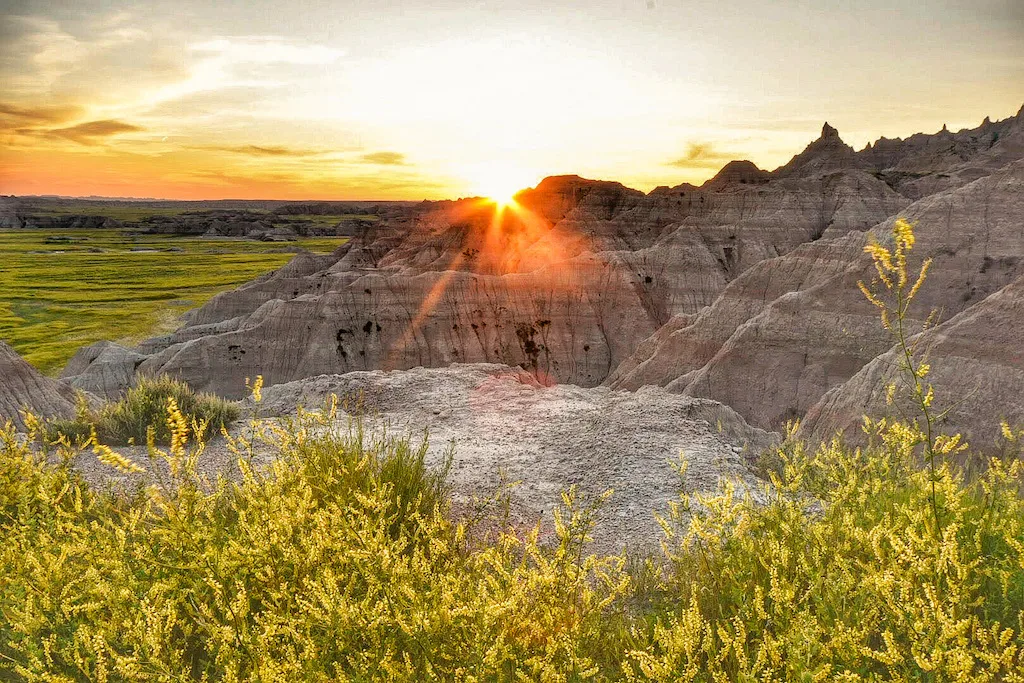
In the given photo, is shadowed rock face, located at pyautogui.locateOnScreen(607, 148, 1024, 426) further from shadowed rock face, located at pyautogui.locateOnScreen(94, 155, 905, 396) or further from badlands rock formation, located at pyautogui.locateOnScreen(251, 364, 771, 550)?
shadowed rock face, located at pyautogui.locateOnScreen(94, 155, 905, 396)

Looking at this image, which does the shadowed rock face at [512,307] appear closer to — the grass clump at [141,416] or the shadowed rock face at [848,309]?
the shadowed rock face at [848,309]

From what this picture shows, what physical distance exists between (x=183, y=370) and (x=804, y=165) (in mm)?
96118

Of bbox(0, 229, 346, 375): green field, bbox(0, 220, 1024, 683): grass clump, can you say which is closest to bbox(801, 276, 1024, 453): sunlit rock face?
bbox(0, 220, 1024, 683): grass clump

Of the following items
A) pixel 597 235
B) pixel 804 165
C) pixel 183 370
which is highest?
pixel 804 165

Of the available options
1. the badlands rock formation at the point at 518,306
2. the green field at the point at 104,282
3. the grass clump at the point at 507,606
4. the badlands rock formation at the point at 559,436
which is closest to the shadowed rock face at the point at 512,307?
the badlands rock formation at the point at 518,306

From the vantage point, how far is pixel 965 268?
19312 mm

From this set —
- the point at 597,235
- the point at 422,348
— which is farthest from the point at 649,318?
the point at 597,235

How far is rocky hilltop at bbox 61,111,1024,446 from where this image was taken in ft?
63.1

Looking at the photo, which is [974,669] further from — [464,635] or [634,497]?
[634,497]

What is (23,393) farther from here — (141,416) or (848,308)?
(848,308)

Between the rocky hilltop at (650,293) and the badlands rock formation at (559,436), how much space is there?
14.4 ft

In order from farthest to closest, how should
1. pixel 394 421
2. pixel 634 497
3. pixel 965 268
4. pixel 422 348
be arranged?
pixel 422 348
pixel 965 268
pixel 394 421
pixel 634 497

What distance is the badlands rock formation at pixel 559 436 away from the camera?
8.62m

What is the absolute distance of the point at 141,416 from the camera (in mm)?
11594
